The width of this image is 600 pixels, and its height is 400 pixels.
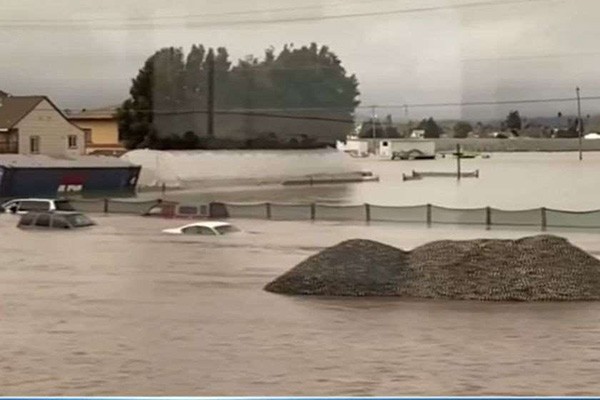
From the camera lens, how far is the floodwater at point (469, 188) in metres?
8.54

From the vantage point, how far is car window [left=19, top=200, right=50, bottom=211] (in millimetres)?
10247

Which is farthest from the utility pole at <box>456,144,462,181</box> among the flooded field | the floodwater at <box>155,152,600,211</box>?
the flooded field

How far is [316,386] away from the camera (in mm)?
2879

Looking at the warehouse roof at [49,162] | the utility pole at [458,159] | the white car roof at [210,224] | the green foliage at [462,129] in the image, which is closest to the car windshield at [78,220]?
the warehouse roof at [49,162]

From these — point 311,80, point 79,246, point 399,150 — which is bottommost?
point 79,246

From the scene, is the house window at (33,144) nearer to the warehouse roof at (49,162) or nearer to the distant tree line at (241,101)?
the warehouse roof at (49,162)

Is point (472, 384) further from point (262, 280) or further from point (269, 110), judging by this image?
point (269, 110)

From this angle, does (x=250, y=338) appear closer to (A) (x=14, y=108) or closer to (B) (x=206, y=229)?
(B) (x=206, y=229)

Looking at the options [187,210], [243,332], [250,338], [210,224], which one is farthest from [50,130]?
[250,338]

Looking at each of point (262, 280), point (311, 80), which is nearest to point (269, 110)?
point (311, 80)

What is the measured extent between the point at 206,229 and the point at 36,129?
8.64ft

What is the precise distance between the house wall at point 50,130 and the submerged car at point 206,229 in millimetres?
1764

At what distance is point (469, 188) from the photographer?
30.2ft

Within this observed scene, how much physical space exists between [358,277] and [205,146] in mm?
4279
